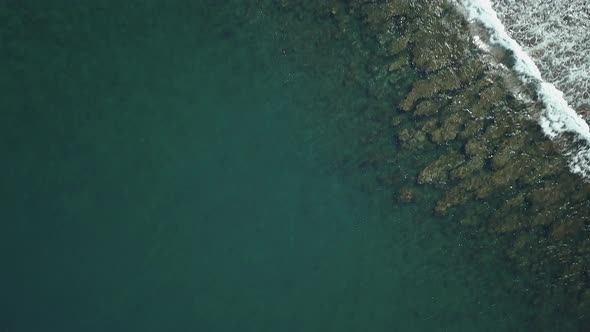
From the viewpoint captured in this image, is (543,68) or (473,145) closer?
(543,68)

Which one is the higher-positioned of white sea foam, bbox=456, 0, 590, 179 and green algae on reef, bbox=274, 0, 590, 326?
white sea foam, bbox=456, 0, 590, 179

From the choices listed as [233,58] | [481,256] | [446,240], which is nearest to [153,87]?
[233,58]

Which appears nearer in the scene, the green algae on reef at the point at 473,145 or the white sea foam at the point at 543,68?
the white sea foam at the point at 543,68

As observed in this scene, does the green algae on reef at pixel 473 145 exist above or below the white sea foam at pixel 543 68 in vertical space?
below

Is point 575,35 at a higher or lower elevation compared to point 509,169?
higher

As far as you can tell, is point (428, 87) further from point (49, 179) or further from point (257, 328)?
point (49, 179)
